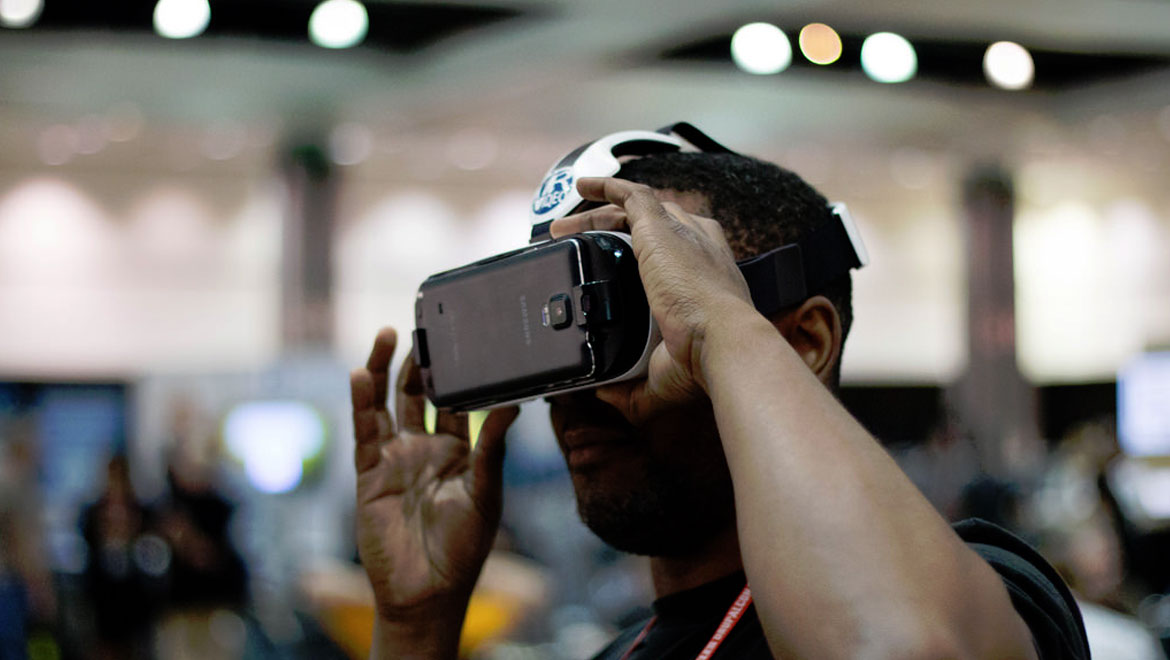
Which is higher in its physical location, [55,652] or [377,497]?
[377,497]

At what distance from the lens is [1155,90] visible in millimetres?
9891

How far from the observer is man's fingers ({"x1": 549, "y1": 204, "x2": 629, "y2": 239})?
1118 millimetres

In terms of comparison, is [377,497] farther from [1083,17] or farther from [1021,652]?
[1083,17]

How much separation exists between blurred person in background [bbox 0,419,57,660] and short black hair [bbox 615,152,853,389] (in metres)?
5.91

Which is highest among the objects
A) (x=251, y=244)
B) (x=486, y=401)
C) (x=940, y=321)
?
(x=486, y=401)

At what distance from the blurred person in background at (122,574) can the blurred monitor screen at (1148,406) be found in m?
8.11

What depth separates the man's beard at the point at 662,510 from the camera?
128 centimetres

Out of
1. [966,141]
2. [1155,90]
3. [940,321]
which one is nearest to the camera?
[1155,90]

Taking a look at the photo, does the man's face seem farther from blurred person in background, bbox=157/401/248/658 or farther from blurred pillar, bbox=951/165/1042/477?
blurred pillar, bbox=951/165/1042/477

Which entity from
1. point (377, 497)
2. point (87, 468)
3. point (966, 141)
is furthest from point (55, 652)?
point (966, 141)

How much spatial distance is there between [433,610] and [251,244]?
442 inches

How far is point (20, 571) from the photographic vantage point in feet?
21.3

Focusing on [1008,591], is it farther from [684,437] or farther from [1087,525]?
[1087,525]

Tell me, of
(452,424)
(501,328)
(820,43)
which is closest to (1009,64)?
(820,43)
